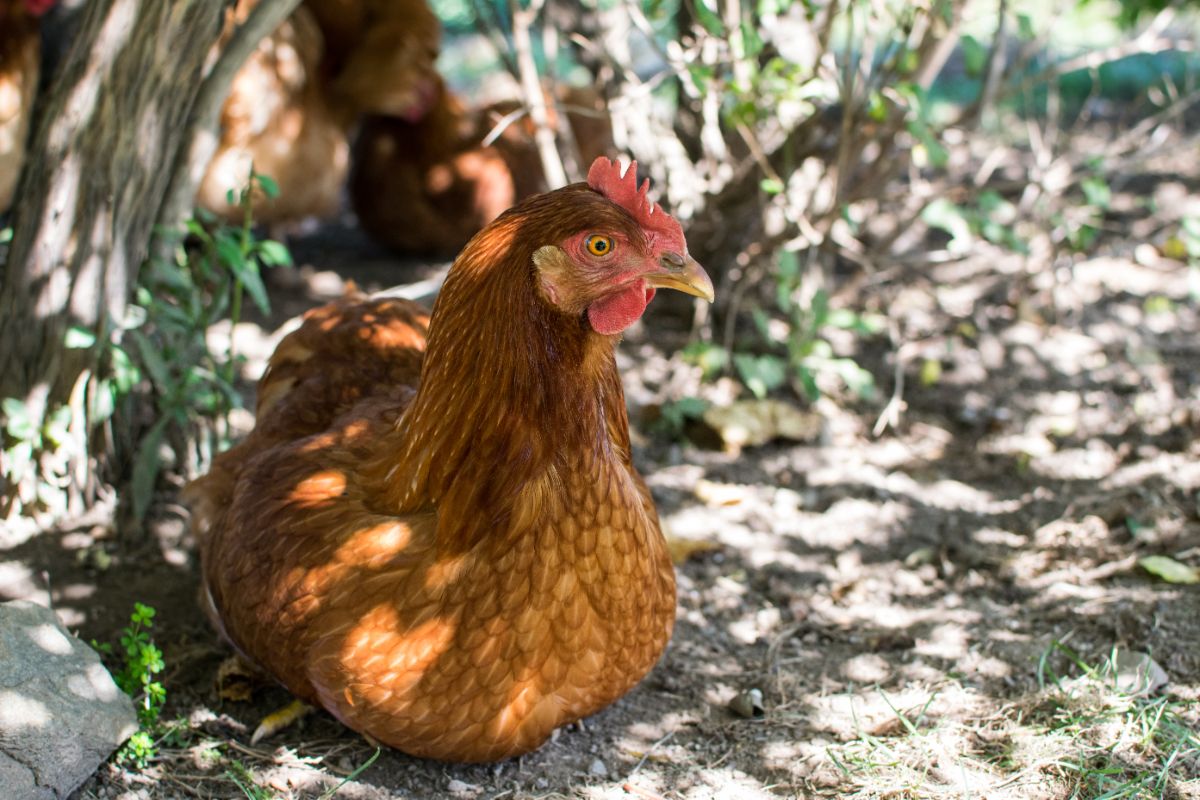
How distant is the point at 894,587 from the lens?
363 cm

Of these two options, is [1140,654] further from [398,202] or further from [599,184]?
[398,202]

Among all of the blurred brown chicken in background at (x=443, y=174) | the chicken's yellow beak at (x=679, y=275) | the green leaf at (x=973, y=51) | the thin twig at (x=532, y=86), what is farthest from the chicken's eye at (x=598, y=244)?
the blurred brown chicken in background at (x=443, y=174)

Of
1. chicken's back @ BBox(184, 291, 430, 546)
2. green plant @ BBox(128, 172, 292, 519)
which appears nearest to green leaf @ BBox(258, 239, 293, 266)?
green plant @ BBox(128, 172, 292, 519)

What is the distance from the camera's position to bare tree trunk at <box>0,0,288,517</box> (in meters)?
3.25

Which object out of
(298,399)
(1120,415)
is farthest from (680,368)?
(298,399)

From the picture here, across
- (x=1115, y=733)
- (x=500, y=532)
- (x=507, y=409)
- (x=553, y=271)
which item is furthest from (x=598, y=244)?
(x=1115, y=733)

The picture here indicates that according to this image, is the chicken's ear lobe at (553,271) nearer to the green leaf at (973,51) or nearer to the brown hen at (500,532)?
the brown hen at (500,532)

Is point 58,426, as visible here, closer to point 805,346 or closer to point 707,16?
point 707,16

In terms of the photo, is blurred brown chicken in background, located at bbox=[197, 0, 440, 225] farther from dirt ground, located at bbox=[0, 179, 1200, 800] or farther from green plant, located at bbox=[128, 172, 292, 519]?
green plant, located at bbox=[128, 172, 292, 519]

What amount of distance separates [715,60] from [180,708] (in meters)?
2.94

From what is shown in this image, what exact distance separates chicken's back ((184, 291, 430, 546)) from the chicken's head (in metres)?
0.98

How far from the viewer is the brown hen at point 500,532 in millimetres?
2346

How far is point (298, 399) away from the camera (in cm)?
322

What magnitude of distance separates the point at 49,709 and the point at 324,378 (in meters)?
1.15
